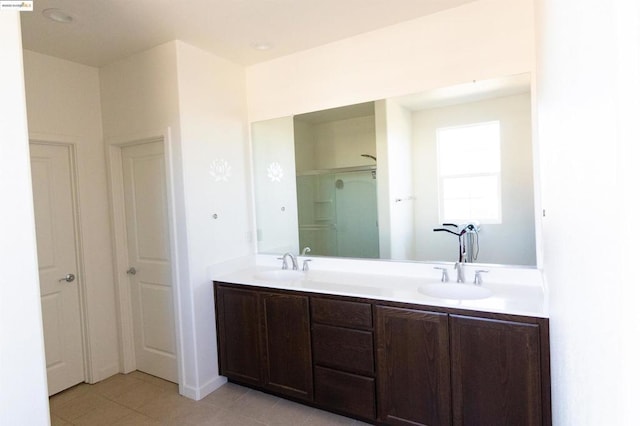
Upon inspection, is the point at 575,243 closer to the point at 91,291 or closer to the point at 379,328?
the point at 379,328

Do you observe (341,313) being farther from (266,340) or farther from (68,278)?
(68,278)

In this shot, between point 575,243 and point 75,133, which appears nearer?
point 575,243

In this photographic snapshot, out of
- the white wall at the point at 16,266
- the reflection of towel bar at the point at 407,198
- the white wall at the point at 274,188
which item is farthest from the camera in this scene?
the white wall at the point at 274,188

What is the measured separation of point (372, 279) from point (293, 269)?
789 mm

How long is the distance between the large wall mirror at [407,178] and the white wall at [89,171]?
4.56 ft

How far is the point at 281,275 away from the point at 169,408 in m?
1.29

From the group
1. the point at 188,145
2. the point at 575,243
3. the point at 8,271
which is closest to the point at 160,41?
the point at 188,145

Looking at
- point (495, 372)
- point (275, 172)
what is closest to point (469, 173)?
point (495, 372)

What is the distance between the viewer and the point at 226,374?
290 cm

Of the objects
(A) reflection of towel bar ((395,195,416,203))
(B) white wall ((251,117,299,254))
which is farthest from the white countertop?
(A) reflection of towel bar ((395,195,416,203))

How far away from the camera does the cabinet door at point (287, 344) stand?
2.48 m

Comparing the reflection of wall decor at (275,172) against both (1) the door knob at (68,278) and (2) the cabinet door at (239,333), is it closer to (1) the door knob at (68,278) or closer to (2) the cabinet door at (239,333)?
(2) the cabinet door at (239,333)

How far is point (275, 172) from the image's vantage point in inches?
132

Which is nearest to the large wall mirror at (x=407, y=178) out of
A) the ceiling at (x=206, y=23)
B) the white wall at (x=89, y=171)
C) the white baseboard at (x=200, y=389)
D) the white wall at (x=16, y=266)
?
the ceiling at (x=206, y=23)
